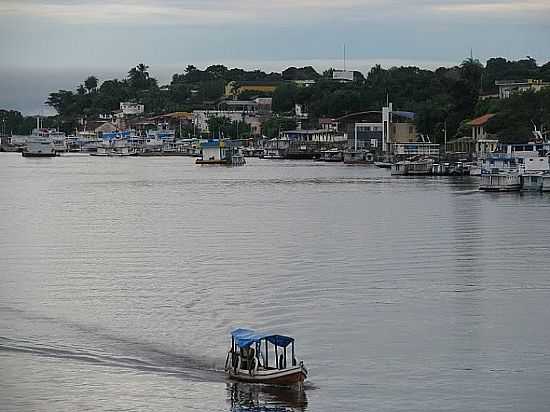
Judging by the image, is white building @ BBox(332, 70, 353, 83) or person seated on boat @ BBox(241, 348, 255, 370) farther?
white building @ BBox(332, 70, 353, 83)

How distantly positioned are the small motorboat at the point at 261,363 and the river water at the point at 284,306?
9.6 inches

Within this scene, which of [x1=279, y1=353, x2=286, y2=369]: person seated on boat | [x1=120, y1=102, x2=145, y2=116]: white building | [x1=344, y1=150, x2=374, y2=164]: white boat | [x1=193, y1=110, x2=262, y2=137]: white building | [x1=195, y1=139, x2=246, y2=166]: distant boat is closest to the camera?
[x1=279, y1=353, x2=286, y2=369]: person seated on boat

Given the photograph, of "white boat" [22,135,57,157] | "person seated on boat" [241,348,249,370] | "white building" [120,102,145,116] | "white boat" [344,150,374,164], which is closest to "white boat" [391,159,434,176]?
"white boat" [344,150,374,164]

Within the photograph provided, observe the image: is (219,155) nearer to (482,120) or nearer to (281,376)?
(482,120)

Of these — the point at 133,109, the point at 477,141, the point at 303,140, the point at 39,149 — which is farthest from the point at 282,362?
the point at 133,109

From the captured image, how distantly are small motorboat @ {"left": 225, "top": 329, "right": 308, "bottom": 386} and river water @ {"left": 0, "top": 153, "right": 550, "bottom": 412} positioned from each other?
0.24 meters

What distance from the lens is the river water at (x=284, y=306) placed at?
58.7 feet

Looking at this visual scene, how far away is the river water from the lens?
1789 centimetres

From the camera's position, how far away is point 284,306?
24.1m

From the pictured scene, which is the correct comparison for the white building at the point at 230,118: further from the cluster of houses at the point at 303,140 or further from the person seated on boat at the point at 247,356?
the person seated on boat at the point at 247,356

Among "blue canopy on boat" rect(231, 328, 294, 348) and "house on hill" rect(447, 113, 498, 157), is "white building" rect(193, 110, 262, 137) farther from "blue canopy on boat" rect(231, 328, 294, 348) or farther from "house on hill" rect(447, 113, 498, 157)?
"blue canopy on boat" rect(231, 328, 294, 348)

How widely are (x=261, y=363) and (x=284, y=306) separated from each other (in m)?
5.91

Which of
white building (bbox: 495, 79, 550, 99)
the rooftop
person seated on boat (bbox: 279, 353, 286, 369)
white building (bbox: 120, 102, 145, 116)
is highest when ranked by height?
white building (bbox: 495, 79, 550, 99)

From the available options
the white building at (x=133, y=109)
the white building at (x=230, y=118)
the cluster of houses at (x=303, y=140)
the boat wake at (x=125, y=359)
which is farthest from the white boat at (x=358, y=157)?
the white building at (x=133, y=109)
